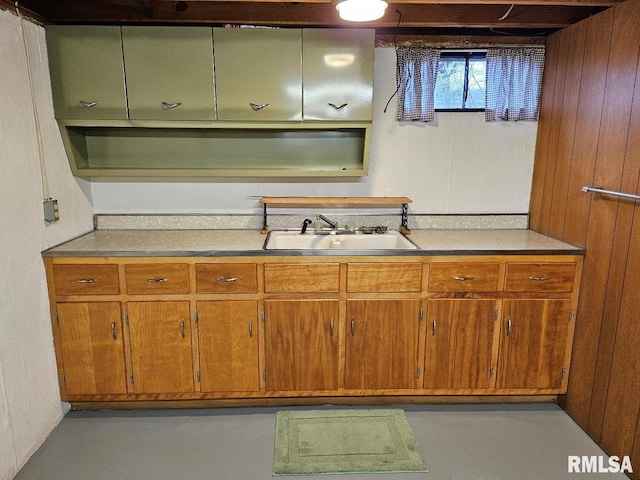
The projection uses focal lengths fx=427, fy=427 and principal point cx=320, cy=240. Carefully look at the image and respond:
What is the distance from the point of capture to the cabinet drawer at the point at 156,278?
83.8 inches

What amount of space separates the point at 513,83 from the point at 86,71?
2377 millimetres

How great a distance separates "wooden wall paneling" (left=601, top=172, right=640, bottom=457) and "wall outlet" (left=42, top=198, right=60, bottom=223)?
2.69 metres

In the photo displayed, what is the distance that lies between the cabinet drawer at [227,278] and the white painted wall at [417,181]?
618mm

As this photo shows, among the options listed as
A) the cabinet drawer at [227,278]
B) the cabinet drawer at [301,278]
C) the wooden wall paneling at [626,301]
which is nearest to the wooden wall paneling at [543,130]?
the wooden wall paneling at [626,301]

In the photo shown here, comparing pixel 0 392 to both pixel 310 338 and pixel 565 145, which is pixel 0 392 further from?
pixel 565 145

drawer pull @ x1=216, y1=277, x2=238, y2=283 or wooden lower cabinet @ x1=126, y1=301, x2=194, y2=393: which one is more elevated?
drawer pull @ x1=216, y1=277, x2=238, y2=283

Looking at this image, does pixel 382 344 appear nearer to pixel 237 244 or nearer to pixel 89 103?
pixel 237 244

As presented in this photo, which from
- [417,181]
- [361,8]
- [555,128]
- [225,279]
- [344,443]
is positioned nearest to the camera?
[361,8]

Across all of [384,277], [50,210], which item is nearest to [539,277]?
[384,277]

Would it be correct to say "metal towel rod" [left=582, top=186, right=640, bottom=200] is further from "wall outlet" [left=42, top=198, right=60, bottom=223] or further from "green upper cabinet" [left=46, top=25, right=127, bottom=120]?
"wall outlet" [left=42, top=198, right=60, bottom=223]

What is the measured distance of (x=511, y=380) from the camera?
230 centimetres

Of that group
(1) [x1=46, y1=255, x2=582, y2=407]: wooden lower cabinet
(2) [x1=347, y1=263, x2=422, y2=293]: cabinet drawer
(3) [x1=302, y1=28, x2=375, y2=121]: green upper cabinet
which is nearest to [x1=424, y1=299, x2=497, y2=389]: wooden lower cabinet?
(1) [x1=46, y1=255, x2=582, y2=407]: wooden lower cabinet

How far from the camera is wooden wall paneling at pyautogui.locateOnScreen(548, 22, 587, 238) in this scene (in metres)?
2.20

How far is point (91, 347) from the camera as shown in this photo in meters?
2.18
